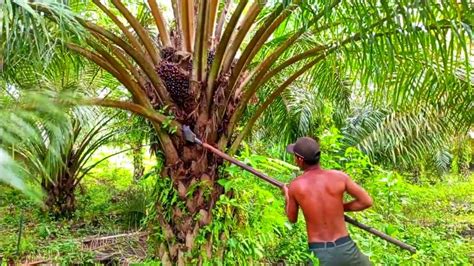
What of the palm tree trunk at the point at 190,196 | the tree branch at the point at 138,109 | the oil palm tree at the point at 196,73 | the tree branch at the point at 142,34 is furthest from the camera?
the palm tree trunk at the point at 190,196

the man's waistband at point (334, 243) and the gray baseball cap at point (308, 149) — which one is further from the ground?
the gray baseball cap at point (308, 149)

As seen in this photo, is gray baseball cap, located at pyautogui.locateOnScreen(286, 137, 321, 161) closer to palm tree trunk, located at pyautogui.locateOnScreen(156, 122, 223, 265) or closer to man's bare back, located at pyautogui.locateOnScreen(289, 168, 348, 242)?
man's bare back, located at pyautogui.locateOnScreen(289, 168, 348, 242)

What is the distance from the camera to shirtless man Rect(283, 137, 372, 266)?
9.68ft

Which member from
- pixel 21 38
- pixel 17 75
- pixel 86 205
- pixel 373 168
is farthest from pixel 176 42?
pixel 86 205

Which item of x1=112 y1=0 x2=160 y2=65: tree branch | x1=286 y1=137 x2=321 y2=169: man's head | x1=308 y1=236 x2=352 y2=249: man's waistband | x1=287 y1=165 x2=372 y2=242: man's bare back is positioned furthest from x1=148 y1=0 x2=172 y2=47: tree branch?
x1=308 y1=236 x2=352 y2=249: man's waistband

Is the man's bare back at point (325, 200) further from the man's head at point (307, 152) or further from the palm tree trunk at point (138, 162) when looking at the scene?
the palm tree trunk at point (138, 162)

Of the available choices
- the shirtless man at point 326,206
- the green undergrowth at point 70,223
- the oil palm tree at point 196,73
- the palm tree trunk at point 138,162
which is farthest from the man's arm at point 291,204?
the palm tree trunk at point 138,162

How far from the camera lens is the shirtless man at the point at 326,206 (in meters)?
2.95

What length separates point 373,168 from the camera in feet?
15.0

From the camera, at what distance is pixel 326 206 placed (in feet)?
9.70

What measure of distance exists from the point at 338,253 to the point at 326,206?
28cm

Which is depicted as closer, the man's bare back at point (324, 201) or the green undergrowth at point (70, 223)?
the man's bare back at point (324, 201)

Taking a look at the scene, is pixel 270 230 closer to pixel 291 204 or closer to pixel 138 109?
pixel 291 204

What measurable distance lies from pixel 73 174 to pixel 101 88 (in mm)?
1458
